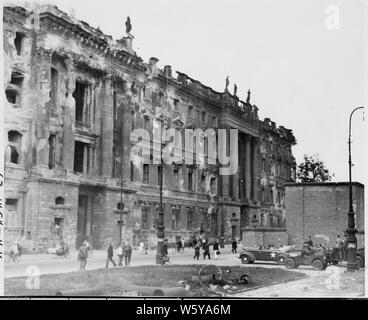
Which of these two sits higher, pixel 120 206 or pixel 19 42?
pixel 19 42

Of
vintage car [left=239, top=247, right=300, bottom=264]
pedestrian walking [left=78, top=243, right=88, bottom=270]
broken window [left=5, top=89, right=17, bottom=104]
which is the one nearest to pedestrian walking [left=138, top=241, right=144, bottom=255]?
pedestrian walking [left=78, top=243, right=88, bottom=270]

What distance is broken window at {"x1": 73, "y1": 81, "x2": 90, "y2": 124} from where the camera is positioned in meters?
22.6

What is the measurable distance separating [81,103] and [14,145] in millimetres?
4207

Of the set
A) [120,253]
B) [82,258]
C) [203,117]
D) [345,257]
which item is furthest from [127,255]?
[345,257]

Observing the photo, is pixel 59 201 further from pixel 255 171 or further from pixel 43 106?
pixel 255 171

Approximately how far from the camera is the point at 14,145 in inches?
Result: 775

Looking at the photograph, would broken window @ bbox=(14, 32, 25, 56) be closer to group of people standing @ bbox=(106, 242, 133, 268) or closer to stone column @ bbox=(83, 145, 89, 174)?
stone column @ bbox=(83, 145, 89, 174)

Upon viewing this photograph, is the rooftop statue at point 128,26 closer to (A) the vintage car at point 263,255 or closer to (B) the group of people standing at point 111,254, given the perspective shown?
(B) the group of people standing at point 111,254

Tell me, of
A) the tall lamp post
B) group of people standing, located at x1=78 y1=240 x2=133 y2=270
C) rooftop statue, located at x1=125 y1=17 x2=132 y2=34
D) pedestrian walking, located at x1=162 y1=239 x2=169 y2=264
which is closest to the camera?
rooftop statue, located at x1=125 y1=17 x2=132 y2=34

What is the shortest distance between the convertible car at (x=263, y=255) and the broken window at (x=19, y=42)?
11.5 metres

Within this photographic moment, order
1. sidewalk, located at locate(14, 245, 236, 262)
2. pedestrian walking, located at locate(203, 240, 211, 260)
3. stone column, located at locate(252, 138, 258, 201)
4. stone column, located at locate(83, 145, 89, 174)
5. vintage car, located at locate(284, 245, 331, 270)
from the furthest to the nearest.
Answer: stone column, located at locate(252, 138, 258, 201)
stone column, located at locate(83, 145, 89, 174)
pedestrian walking, located at locate(203, 240, 211, 260)
vintage car, located at locate(284, 245, 331, 270)
sidewalk, located at locate(14, 245, 236, 262)

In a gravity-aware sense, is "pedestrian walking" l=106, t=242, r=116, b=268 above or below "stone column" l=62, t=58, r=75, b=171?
below

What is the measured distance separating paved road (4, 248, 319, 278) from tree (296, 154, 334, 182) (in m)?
3.56

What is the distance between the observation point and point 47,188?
21.4 m
